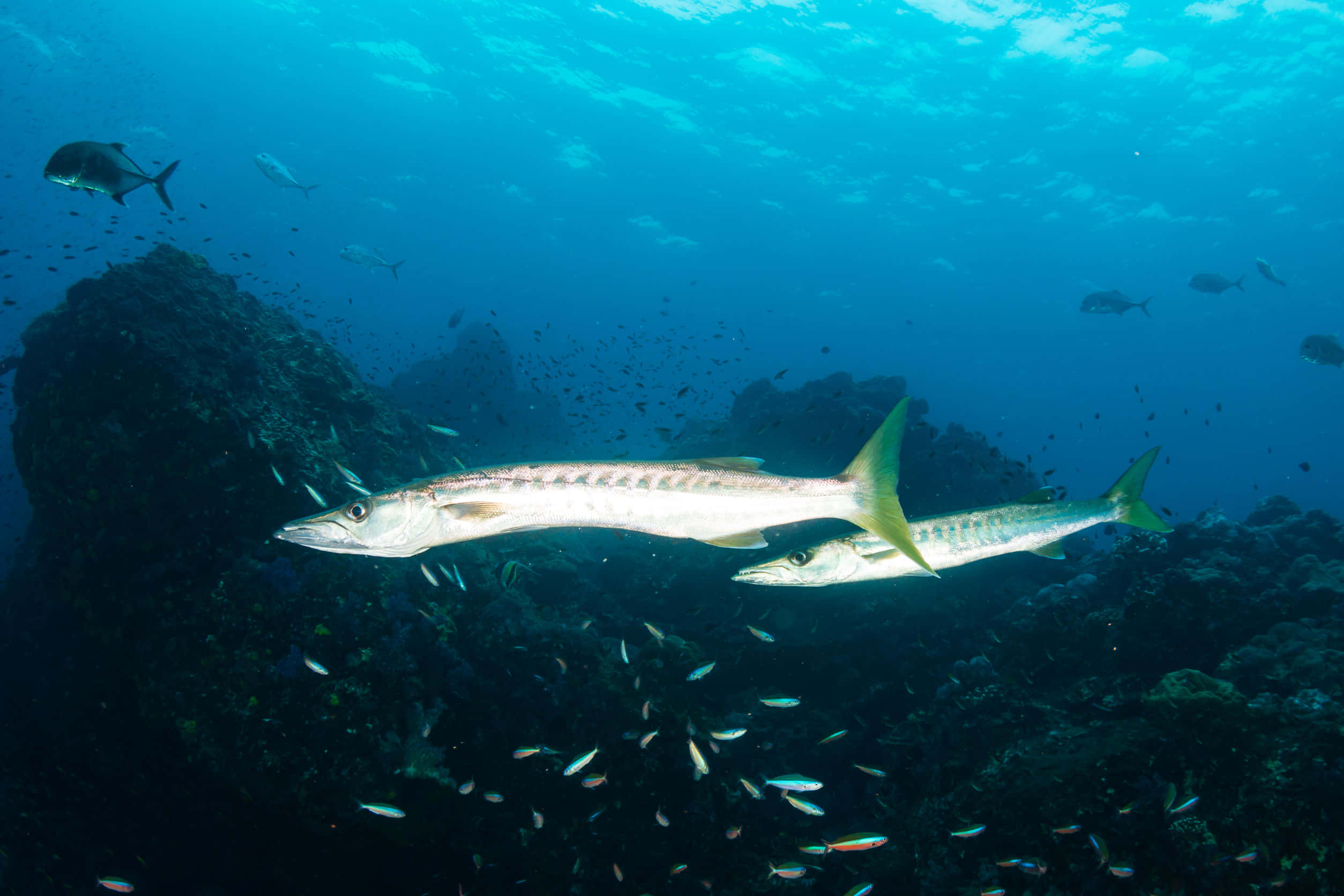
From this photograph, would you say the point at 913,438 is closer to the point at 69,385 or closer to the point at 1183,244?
the point at 69,385

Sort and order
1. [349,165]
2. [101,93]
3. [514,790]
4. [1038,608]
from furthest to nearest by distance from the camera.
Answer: [349,165] < [101,93] < [1038,608] < [514,790]

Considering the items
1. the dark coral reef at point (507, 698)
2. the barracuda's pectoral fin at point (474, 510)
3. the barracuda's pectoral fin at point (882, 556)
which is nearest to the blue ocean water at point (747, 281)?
the dark coral reef at point (507, 698)

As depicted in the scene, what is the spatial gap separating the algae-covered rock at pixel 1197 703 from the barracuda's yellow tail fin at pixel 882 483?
446 centimetres

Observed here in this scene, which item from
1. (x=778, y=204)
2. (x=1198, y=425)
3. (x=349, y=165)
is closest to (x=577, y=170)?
(x=778, y=204)

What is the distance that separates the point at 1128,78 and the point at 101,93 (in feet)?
261

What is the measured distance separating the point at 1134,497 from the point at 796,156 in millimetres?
39283

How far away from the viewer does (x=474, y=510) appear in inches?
104

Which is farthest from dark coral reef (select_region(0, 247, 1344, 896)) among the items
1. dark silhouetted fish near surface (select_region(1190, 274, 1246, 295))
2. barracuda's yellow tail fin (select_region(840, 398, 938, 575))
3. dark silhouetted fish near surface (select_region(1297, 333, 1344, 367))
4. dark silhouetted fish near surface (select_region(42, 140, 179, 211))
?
dark silhouetted fish near surface (select_region(1190, 274, 1246, 295))

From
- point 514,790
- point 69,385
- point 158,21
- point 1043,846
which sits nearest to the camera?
point 1043,846

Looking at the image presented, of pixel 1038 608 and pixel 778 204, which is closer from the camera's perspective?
pixel 1038 608

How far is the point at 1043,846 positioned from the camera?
4.50 m

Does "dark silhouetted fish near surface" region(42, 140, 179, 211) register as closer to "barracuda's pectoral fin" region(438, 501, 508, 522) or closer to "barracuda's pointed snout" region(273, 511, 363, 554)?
"barracuda's pointed snout" region(273, 511, 363, 554)

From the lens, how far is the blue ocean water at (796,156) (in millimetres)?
26234

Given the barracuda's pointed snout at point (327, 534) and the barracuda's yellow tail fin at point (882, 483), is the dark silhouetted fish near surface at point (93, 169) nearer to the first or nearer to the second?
the barracuda's pointed snout at point (327, 534)
